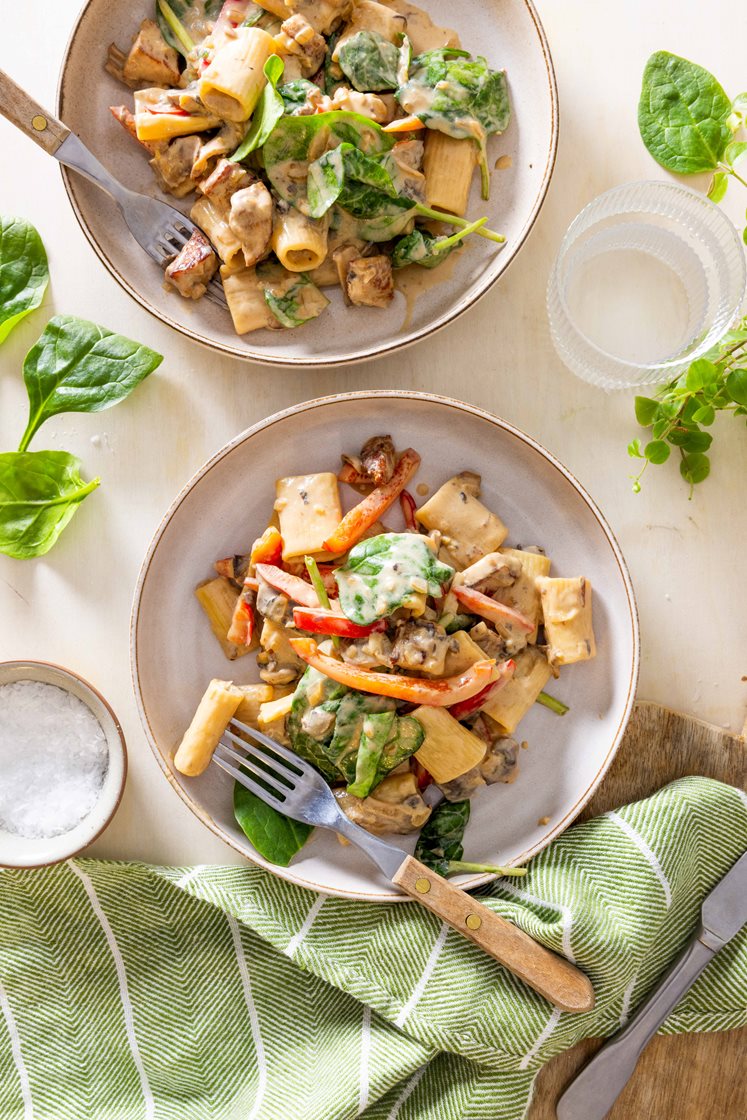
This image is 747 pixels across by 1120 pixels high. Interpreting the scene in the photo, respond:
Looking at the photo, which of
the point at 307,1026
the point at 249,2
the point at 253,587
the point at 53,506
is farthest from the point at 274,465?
the point at 307,1026

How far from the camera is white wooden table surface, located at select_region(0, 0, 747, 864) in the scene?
2.41 m

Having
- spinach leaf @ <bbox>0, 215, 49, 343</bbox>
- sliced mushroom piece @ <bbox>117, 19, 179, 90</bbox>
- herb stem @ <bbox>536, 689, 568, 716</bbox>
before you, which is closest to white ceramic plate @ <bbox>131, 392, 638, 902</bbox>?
herb stem @ <bbox>536, 689, 568, 716</bbox>

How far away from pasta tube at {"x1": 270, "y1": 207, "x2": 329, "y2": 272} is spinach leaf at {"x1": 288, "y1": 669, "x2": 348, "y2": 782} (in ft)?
3.01

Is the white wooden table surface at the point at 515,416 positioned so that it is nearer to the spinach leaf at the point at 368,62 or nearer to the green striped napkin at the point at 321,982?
the green striped napkin at the point at 321,982

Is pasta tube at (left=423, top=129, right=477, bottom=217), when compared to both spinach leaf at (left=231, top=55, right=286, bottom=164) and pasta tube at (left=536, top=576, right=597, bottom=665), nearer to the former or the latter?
spinach leaf at (left=231, top=55, right=286, bottom=164)

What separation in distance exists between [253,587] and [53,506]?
57 centimetres

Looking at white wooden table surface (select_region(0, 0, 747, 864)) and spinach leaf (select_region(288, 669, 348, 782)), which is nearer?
spinach leaf (select_region(288, 669, 348, 782))

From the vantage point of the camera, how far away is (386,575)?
6.67 feet

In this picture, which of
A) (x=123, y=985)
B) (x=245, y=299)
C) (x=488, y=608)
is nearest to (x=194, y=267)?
(x=245, y=299)

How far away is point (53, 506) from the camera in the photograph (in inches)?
93.4

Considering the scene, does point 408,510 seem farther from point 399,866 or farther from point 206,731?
point 399,866

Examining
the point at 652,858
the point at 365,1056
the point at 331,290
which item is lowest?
the point at 365,1056

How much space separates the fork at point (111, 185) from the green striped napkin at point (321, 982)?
148cm

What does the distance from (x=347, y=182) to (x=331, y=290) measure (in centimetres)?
27
